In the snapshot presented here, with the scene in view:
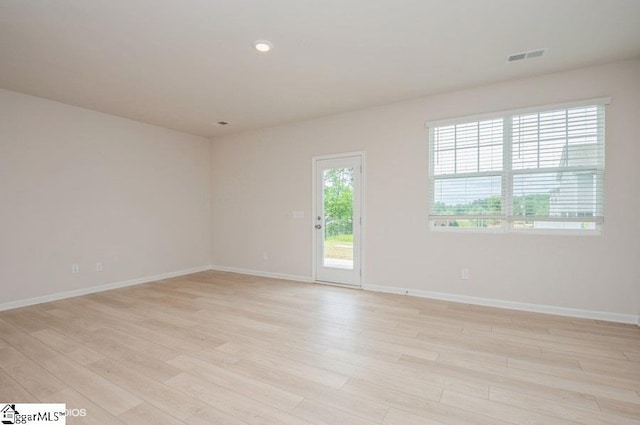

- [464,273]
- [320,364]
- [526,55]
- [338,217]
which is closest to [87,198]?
[338,217]

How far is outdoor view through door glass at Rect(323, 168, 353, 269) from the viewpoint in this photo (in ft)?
16.2

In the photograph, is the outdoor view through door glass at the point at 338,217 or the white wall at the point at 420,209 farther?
the outdoor view through door glass at the point at 338,217

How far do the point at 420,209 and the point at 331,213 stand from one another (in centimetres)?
147

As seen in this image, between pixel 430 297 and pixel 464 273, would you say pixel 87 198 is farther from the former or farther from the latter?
pixel 464 273

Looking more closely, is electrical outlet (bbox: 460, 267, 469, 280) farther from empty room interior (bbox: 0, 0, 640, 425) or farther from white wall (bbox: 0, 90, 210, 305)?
white wall (bbox: 0, 90, 210, 305)

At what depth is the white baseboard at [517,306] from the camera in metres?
Answer: 3.32

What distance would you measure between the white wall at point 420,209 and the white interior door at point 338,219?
179 millimetres

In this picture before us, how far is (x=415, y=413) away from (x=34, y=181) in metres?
5.25

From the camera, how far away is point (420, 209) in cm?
431

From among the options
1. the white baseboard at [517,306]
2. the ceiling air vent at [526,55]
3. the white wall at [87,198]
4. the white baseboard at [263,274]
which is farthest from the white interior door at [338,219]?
the white wall at [87,198]

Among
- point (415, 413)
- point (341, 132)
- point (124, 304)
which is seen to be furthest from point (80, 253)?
point (415, 413)

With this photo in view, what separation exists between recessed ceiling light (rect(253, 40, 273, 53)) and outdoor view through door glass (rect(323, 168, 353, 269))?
2385mm

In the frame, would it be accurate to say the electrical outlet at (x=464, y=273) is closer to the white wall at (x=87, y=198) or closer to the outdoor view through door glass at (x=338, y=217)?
the outdoor view through door glass at (x=338, y=217)

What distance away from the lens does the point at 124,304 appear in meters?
4.03
